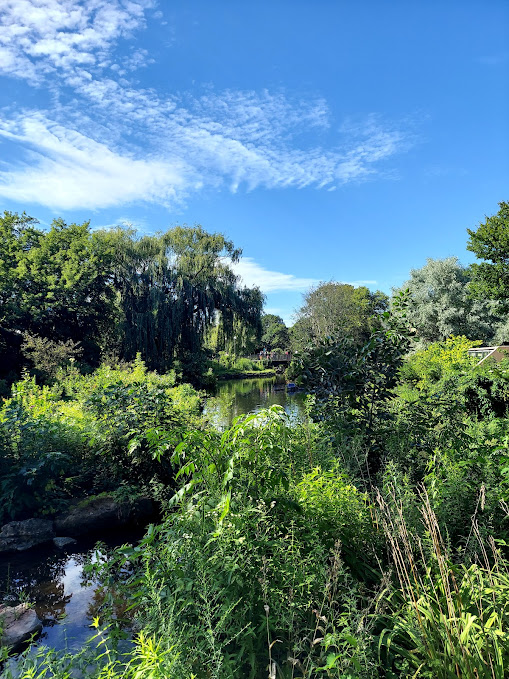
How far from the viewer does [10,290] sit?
1744 cm

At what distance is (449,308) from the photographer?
28.4 meters

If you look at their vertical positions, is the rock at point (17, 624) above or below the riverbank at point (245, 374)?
below

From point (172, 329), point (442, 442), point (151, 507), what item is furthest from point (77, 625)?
point (172, 329)

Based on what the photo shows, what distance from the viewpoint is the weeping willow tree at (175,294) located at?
1895 centimetres

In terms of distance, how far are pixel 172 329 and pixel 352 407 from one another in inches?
626

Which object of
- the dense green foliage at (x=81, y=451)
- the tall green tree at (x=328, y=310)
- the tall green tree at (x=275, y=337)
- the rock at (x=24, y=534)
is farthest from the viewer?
the tall green tree at (x=275, y=337)

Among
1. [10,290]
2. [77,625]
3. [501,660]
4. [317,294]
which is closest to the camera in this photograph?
[501,660]

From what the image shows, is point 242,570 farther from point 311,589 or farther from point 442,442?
point 442,442

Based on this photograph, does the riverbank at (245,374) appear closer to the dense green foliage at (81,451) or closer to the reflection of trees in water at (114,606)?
the dense green foliage at (81,451)

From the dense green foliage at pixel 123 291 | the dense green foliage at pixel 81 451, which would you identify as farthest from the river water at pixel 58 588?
the dense green foliage at pixel 123 291

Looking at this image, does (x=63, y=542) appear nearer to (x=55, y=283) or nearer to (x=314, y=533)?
(x=314, y=533)

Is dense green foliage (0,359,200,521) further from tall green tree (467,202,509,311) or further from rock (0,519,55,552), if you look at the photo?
tall green tree (467,202,509,311)

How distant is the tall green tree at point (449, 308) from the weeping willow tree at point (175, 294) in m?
13.9

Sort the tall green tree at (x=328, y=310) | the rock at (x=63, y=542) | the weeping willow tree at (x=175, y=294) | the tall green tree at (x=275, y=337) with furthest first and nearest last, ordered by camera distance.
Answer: the tall green tree at (x=275, y=337)
the tall green tree at (x=328, y=310)
the weeping willow tree at (x=175, y=294)
the rock at (x=63, y=542)
